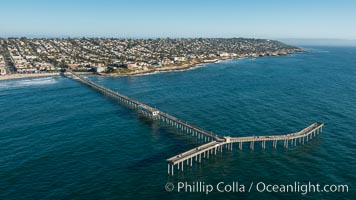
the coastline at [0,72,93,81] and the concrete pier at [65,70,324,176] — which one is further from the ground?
the coastline at [0,72,93,81]

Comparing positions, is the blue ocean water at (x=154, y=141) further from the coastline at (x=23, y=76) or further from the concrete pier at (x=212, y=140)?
the coastline at (x=23, y=76)

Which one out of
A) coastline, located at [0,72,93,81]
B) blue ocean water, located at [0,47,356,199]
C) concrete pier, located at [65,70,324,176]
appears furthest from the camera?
coastline, located at [0,72,93,81]

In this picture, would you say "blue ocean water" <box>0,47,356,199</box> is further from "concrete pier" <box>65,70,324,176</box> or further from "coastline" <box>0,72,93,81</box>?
"coastline" <box>0,72,93,81</box>

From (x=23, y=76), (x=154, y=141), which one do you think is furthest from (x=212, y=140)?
(x=23, y=76)

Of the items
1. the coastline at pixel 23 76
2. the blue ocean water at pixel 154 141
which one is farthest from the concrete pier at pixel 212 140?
the coastline at pixel 23 76

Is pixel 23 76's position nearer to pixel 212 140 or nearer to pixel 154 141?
pixel 154 141

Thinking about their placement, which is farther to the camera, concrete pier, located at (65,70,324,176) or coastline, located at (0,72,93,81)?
coastline, located at (0,72,93,81)

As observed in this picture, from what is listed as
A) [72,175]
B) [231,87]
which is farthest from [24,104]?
[231,87]

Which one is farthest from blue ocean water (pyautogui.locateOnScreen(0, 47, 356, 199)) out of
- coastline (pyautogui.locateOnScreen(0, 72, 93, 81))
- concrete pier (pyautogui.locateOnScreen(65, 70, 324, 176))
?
coastline (pyautogui.locateOnScreen(0, 72, 93, 81))
